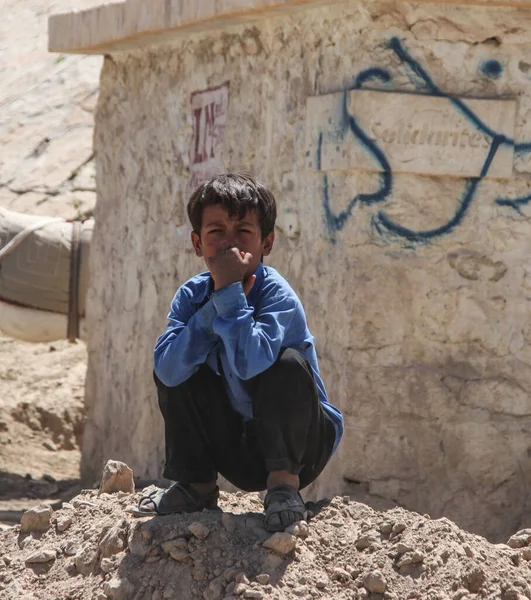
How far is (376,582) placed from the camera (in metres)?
2.92

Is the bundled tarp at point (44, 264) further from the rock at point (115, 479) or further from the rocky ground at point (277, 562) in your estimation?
the rocky ground at point (277, 562)

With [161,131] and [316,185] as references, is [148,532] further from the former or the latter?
[161,131]

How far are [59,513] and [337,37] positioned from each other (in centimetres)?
231

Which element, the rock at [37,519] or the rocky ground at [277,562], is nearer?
the rocky ground at [277,562]

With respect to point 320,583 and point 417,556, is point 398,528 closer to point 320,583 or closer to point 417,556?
point 417,556

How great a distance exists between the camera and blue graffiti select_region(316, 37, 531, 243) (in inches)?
186

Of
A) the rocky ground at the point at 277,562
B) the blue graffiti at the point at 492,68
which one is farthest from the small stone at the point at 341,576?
the blue graffiti at the point at 492,68

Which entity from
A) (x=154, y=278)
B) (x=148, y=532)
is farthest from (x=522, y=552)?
(x=154, y=278)

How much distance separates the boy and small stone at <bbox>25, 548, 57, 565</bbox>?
0.28m

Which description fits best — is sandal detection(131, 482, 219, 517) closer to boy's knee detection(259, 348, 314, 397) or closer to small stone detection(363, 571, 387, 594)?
boy's knee detection(259, 348, 314, 397)

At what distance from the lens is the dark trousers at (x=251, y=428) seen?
3.02m

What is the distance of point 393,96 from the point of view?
15.5 ft

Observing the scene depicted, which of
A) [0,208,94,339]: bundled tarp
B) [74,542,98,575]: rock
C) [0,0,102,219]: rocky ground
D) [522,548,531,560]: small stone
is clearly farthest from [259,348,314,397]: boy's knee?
[0,0,102,219]: rocky ground

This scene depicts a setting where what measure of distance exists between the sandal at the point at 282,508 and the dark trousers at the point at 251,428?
2.4 inches
